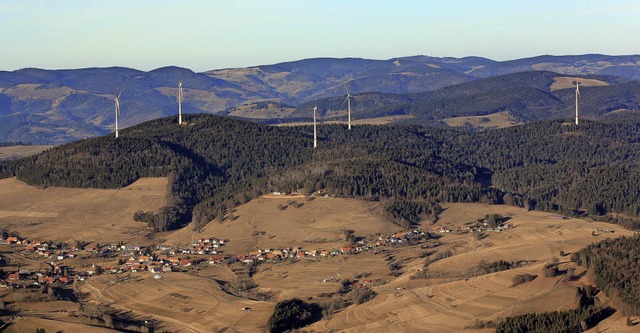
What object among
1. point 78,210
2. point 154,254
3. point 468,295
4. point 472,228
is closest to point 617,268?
point 468,295

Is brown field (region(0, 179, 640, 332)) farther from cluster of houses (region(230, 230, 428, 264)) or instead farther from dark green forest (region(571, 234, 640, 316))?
cluster of houses (region(230, 230, 428, 264))

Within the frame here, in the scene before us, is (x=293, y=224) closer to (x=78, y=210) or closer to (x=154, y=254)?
(x=154, y=254)

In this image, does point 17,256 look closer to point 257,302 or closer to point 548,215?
point 257,302

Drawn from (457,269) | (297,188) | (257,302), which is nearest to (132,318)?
(257,302)

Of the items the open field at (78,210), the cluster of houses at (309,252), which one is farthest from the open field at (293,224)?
the open field at (78,210)

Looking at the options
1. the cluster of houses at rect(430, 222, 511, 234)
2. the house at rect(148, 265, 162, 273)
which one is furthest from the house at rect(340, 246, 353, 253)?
the house at rect(148, 265, 162, 273)
